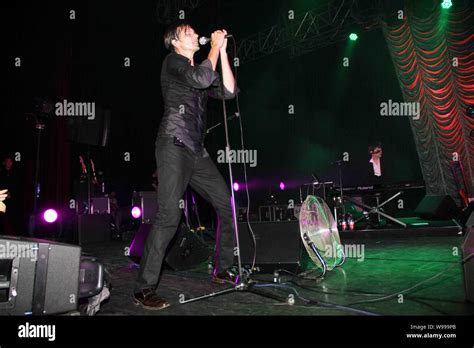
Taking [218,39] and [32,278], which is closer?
[32,278]

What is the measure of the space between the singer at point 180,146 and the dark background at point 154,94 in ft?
18.2

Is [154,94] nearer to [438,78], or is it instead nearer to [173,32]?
[438,78]

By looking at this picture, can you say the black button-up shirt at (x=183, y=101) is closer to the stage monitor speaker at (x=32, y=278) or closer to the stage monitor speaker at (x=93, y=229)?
the stage monitor speaker at (x=32, y=278)

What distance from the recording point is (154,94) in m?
11.3

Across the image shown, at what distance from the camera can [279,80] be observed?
12969 mm

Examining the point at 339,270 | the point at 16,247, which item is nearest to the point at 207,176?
the point at 16,247

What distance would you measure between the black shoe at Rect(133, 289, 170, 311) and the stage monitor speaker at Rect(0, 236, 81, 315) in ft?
2.14

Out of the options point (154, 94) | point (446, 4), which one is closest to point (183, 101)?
point (446, 4)

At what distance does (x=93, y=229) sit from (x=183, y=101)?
19.2 feet

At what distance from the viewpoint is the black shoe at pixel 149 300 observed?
2.46 m

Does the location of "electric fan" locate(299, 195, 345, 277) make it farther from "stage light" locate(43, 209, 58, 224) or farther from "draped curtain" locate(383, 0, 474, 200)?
"stage light" locate(43, 209, 58, 224)

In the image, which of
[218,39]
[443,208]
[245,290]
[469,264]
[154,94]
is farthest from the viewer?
[154,94]
